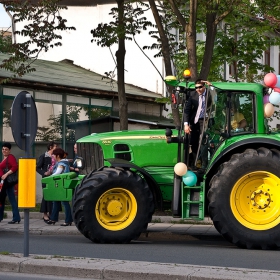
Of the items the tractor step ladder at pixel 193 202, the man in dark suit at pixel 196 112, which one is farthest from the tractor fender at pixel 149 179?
the man in dark suit at pixel 196 112

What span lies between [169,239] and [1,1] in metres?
8.49

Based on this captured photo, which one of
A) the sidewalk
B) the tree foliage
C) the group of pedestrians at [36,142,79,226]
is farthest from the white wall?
the sidewalk

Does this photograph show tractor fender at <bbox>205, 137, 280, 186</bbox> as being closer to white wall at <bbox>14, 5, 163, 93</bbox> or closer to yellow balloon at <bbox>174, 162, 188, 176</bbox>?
yellow balloon at <bbox>174, 162, 188, 176</bbox>

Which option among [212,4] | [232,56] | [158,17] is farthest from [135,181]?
[232,56]

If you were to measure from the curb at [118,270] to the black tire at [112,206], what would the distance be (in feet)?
9.55

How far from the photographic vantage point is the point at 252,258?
11781mm

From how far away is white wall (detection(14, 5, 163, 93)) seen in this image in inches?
1458

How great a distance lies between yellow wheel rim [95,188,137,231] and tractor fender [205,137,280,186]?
Answer: 133 centimetres

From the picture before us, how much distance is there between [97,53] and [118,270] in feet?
94.9

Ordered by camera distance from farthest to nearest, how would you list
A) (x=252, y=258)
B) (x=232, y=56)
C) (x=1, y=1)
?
(x=232, y=56), (x=1, y=1), (x=252, y=258)

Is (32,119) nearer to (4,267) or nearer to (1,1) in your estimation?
(4,267)

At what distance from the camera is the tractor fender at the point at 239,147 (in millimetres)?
13398

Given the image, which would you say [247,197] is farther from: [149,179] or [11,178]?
[11,178]

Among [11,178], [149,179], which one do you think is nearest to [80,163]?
[149,179]
